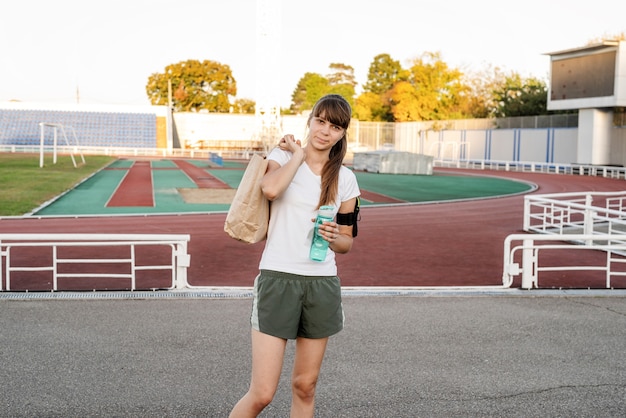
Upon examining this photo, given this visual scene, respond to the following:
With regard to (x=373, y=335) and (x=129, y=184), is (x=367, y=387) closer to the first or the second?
(x=373, y=335)

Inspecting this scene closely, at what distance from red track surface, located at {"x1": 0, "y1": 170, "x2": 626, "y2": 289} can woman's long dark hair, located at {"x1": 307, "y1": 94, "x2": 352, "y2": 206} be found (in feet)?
23.9

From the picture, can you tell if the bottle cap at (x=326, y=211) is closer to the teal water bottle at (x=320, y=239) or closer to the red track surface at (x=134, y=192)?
the teal water bottle at (x=320, y=239)

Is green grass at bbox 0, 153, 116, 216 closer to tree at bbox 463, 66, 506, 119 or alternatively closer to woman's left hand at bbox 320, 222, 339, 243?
woman's left hand at bbox 320, 222, 339, 243

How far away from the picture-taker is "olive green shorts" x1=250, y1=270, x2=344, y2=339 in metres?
3.71

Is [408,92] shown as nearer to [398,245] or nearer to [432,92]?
[432,92]

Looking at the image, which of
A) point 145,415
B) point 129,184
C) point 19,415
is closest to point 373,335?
point 145,415

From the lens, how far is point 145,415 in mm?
4879

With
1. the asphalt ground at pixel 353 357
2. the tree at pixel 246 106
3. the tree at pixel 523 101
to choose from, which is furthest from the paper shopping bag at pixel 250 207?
the tree at pixel 246 106

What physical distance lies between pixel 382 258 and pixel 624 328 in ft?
20.4

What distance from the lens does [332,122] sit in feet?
12.1

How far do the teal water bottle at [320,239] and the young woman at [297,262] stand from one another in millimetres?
80

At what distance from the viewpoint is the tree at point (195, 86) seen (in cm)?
10981

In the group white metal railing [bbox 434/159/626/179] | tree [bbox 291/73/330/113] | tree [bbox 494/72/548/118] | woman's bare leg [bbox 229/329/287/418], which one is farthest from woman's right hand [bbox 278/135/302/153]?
tree [bbox 291/73/330/113]

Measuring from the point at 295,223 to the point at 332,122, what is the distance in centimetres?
52
